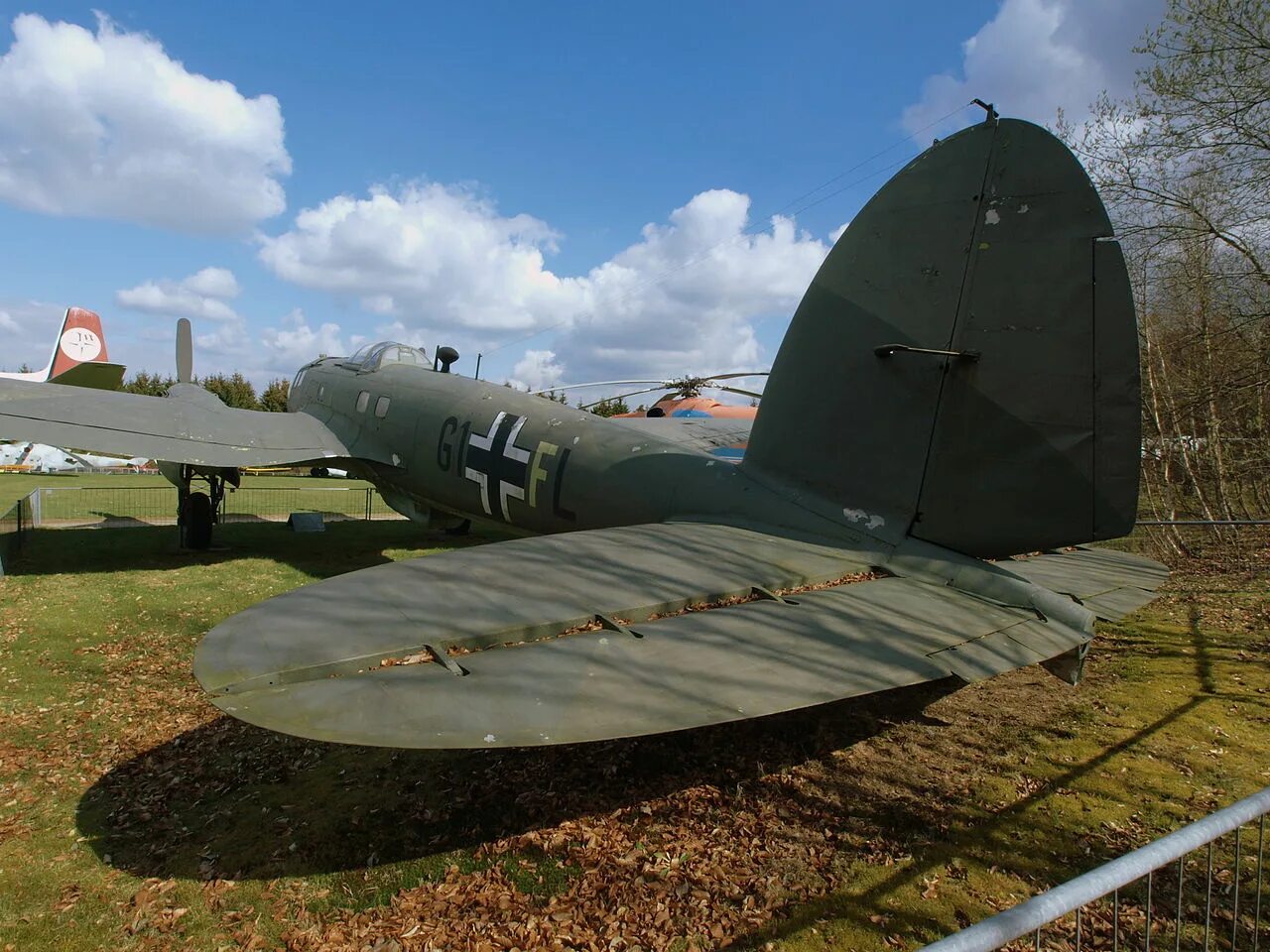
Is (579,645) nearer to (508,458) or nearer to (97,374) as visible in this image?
(508,458)

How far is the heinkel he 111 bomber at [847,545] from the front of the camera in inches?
107

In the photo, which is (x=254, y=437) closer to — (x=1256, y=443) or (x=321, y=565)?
(x=321, y=565)

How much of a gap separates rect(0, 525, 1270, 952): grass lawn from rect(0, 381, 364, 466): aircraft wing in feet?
12.1

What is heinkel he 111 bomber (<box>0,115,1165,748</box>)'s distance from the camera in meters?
2.73

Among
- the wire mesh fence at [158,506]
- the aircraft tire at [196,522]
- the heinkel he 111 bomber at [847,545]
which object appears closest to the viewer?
the heinkel he 111 bomber at [847,545]

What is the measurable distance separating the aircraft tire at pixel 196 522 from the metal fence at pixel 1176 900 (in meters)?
12.6

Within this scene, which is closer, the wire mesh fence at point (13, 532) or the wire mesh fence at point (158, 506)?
the wire mesh fence at point (13, 532)

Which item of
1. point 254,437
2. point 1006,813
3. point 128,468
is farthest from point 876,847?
point 128,468

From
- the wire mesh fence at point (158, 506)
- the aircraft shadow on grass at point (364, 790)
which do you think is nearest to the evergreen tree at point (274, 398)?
the wire mesh fence at point (158, 506)

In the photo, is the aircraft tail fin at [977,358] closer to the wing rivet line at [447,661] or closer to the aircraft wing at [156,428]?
the wing rivet line at [447,661]

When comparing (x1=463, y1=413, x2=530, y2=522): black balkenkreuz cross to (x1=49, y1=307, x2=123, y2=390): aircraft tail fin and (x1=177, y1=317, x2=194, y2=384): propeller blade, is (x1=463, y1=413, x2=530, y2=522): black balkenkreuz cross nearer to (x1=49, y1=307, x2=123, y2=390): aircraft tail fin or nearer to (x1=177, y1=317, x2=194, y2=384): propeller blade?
(x1=177, y1=317, x2=194, y2=384): propeller blade

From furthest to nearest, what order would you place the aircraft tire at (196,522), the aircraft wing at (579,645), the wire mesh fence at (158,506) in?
the wire mesh fence at (158,506)
the aircraft tire at (196,522)
the aircraft wing at (579,645)

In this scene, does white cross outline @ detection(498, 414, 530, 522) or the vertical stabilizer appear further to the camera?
the vertical stabilizer

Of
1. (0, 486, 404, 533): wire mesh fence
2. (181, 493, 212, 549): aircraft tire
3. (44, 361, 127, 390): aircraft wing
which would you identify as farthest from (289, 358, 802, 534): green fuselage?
(44, 361, 127, 390): aircraft wing
